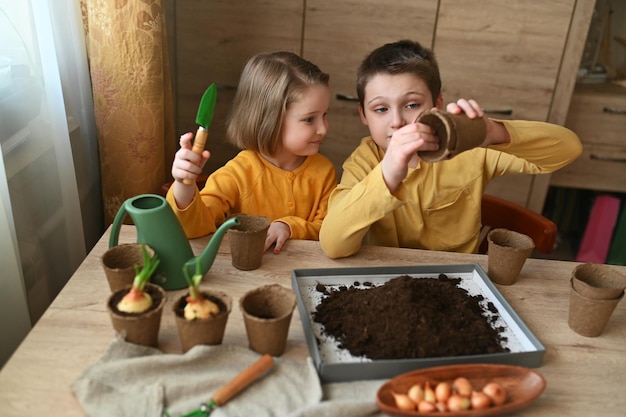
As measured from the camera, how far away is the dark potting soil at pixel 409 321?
33.4 inches

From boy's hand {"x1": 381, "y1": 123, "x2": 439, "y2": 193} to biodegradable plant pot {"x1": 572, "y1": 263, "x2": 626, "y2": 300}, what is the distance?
34 centimetres

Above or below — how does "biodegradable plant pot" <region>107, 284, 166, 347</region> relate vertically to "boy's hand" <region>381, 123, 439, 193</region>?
below

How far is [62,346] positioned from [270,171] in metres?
0.73

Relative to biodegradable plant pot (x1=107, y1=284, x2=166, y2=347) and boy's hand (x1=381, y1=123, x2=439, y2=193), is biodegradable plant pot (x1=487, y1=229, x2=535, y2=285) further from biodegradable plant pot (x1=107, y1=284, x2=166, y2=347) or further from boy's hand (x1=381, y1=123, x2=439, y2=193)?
biodegradable plant pot (x1=107, y1=284, x2=166, y2=347)

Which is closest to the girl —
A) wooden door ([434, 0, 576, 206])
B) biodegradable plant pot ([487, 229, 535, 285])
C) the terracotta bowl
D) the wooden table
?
the wooden table

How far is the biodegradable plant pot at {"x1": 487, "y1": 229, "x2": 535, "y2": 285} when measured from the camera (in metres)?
1.06

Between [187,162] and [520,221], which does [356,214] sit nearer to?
[187,162]

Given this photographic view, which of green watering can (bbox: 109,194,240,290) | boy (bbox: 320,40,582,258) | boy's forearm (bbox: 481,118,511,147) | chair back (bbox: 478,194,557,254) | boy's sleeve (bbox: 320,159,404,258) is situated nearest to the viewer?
green watering can (bbox: 109,194,240,290)

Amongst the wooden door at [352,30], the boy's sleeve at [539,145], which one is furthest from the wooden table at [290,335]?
the wooden door at [352,30]

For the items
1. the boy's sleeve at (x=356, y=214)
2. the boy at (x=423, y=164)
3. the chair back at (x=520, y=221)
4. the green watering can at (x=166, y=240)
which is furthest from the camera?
the chair back at (x=520, y=221)

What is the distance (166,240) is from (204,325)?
223 millimetres

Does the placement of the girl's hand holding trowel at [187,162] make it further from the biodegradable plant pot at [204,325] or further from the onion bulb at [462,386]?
the onion bulb at [462,386]

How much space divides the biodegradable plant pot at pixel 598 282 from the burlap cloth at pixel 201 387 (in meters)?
0.40

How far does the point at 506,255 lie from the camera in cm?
106
